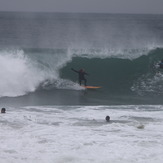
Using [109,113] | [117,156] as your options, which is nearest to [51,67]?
[109,113]

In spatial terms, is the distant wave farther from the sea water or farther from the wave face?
the sea water

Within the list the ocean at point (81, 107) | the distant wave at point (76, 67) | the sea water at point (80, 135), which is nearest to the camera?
the sea water at point (80, 135)

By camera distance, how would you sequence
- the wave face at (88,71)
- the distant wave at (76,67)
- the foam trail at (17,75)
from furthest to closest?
the distant wave at (76,67), the wave face at (88,71), the foam trail at (17,75)

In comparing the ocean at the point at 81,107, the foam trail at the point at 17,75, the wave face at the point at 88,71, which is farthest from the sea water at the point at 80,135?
the foam trail at the point at 17,75

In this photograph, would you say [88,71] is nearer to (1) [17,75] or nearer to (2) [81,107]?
(1) [17,75]

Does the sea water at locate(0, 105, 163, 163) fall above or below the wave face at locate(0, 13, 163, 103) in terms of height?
below

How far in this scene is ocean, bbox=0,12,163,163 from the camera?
9648 mm

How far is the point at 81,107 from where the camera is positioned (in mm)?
15133

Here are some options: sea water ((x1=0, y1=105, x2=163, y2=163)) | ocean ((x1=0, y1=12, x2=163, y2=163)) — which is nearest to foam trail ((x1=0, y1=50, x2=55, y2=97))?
ocean ((x1=0, y1=12, x2=163, y2=163))

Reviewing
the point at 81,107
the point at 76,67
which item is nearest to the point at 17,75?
the point at 76,67

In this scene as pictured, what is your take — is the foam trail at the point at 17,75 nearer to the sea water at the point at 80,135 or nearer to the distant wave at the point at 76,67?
the distant wave at the point at 76,67

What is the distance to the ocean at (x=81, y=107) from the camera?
9.65m

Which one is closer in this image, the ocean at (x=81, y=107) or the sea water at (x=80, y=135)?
the sea water at (x=80, y=135)

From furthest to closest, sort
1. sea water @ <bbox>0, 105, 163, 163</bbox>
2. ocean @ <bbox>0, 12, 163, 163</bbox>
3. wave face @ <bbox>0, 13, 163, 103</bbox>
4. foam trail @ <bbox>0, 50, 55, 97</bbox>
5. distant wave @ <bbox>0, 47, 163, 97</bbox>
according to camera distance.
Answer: distant wave @ <bbox>0, 47, 163, 97</bbox>, wave face @ <bbox>0, 13, 163, 103</bbox>, foam trail @ <bbox>0, 50, 55, 97</bbox>, ocean @ <bbox>0, 12, 163, 163</bbox>, sea water @ <bbox>0, 105, 163, 163</bbox>
